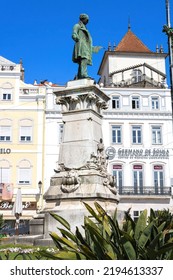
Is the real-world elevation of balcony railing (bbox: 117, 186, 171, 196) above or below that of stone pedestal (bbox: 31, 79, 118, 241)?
below

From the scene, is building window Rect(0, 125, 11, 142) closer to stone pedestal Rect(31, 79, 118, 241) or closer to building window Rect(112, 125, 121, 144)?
building window Rect(112, 125, 121, 144)

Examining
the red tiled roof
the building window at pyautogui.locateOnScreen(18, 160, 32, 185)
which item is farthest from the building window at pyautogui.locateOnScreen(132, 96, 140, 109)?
the building window at pyautogui.locateOnScreen(18, 160, 32, 185)

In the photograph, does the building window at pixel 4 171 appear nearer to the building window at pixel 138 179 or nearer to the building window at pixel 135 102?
the building window at pixel 138 179

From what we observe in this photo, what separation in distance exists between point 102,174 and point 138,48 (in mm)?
35639

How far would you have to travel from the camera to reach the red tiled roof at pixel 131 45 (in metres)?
44.0

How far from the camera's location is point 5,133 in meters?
33.6

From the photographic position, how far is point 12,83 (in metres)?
34.5

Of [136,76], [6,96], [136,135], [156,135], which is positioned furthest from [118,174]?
[136,76]

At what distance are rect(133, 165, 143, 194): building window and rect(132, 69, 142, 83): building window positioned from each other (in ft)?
35.5

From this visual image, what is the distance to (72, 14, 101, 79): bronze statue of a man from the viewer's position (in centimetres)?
1271

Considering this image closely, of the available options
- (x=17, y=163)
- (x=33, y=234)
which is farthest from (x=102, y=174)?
(x=17, y=163)

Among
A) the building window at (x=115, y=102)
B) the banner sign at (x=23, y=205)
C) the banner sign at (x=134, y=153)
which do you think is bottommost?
the banner sign at (x=23, y=205)

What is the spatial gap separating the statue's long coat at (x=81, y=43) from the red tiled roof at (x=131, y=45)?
3123cm

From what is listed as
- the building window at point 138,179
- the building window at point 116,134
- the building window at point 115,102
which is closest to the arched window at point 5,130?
the building window at point 116,134
